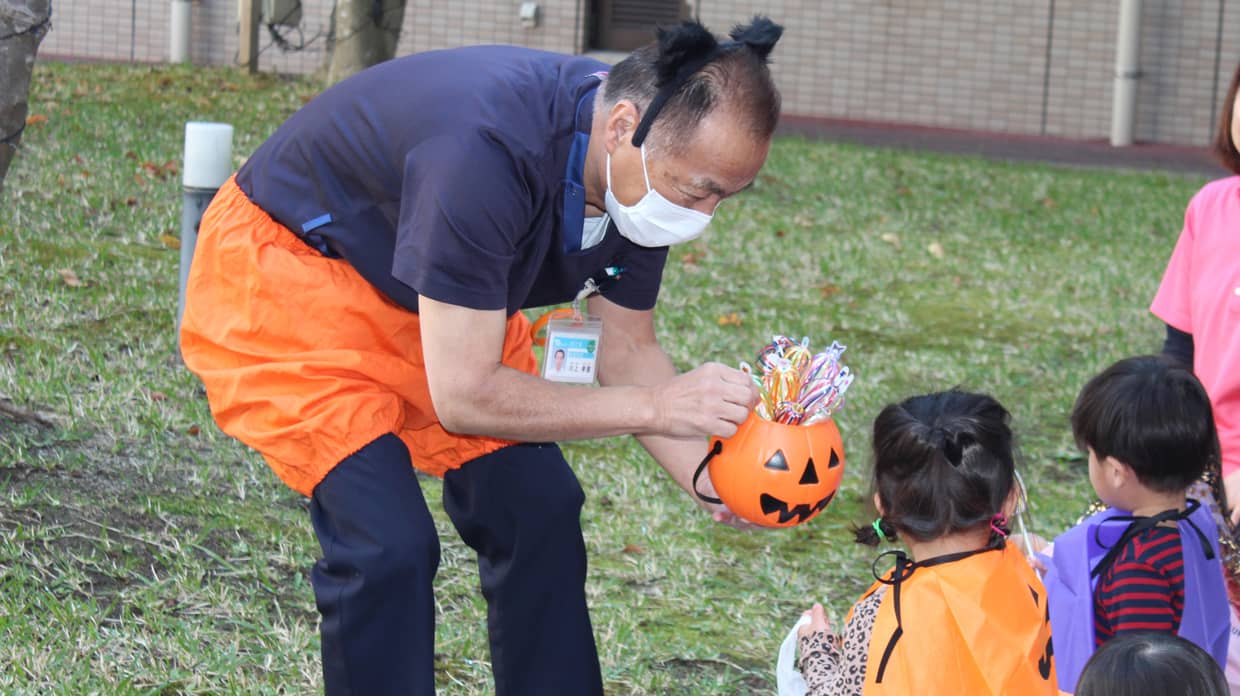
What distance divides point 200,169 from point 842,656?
3370 millimetres

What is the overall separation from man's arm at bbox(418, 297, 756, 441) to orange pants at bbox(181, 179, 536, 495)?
21cm

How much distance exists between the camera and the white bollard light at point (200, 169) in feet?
17.1

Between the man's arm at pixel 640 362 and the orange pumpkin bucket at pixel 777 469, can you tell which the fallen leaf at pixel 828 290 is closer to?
the man's arm at pixel 640 362

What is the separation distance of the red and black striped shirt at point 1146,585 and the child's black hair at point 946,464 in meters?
0.52

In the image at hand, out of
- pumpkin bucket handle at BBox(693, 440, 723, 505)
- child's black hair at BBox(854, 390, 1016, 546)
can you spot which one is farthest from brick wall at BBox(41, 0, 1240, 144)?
child's black hair at BBox(854, 390, 1016, 546)

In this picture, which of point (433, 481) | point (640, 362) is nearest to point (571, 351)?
point (640, 362)

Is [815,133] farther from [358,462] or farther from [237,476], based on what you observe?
[358,462]

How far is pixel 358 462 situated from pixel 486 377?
308 millimetres

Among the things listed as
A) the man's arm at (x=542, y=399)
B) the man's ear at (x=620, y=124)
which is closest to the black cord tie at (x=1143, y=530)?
the man's arm at (x=542, y=399)

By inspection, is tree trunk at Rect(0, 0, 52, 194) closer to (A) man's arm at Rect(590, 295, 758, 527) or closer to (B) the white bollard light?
(B) the white bollard light

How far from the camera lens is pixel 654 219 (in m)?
2.76

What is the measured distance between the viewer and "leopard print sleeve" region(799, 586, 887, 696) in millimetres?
2711

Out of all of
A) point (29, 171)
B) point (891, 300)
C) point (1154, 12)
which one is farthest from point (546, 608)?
point (1154, 12)

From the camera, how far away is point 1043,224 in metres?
10.3
